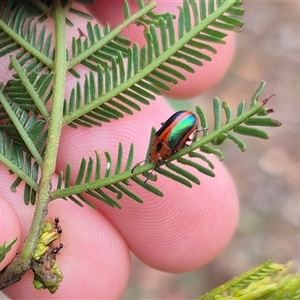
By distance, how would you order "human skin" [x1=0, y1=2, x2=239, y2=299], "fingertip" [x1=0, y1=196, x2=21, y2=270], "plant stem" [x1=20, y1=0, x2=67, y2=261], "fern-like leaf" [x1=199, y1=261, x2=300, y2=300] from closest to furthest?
"fern-like leaf" [x1=199, y1=261, x2=300, y2=300]
"plant stem" [x1=20, y1=0, x2=67, y2=261]
"fingertip" [x1=0, y1=196, x2=21, y2=270]
"human skin" [x1=0, y1=2, x2=239, y2=299]

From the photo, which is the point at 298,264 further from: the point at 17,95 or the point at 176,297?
the point at 17,95

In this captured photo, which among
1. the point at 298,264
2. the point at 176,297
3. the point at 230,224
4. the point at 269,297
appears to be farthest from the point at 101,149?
the point at 298,264

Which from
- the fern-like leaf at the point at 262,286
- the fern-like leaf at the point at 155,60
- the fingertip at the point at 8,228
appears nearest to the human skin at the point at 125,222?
the fingertip at the point at 8,228

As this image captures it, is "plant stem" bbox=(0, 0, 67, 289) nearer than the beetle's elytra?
No

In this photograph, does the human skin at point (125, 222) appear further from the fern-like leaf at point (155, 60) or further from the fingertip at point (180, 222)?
the fern-like leaf at point (155, 60)

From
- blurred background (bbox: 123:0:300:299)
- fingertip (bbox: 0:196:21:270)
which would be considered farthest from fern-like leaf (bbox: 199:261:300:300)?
blurred background (bbox: 123:0:300:299)

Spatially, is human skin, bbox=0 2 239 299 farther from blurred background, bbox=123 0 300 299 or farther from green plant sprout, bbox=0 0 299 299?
blurred background, bbox=123 0 300 299
